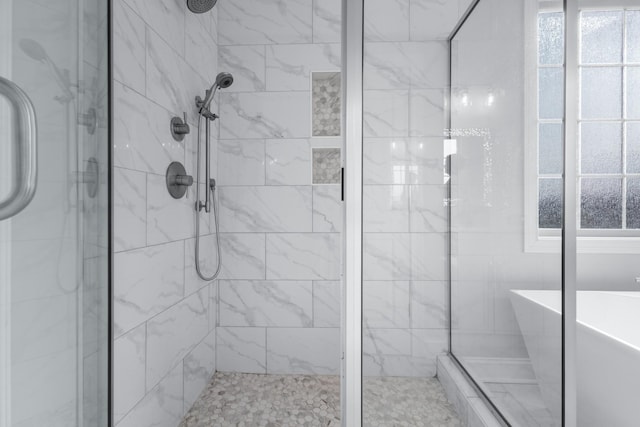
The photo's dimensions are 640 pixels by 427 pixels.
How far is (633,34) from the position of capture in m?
1.68

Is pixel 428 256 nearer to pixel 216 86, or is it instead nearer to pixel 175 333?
pixel 175 333

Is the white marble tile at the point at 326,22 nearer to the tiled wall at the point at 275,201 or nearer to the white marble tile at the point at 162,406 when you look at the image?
the tiled wall at the point at 275,201

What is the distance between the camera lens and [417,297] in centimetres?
88

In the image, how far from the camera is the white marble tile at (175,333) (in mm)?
1442

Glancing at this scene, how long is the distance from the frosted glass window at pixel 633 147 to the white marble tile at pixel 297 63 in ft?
5.66

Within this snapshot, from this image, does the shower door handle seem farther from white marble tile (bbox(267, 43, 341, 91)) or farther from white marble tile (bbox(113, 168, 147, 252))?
white marble tile (bbox(267, 43, 341, 91))

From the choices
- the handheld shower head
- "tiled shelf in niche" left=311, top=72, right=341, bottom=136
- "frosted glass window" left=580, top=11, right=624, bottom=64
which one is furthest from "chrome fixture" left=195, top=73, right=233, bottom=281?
"frosted glass window" left=580, top=11, right=624, bottom=64

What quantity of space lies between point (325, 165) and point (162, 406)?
5.48 ft

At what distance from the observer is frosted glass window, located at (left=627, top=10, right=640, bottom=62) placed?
1.67 m

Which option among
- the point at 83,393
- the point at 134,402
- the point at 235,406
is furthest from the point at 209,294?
the point at 83,393

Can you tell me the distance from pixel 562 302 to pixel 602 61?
64.7 inches

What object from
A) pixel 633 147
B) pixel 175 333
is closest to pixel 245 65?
pixel 175 333

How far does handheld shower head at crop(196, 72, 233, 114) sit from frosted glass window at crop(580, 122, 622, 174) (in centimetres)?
197

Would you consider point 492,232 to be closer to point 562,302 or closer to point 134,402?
point 562,302
